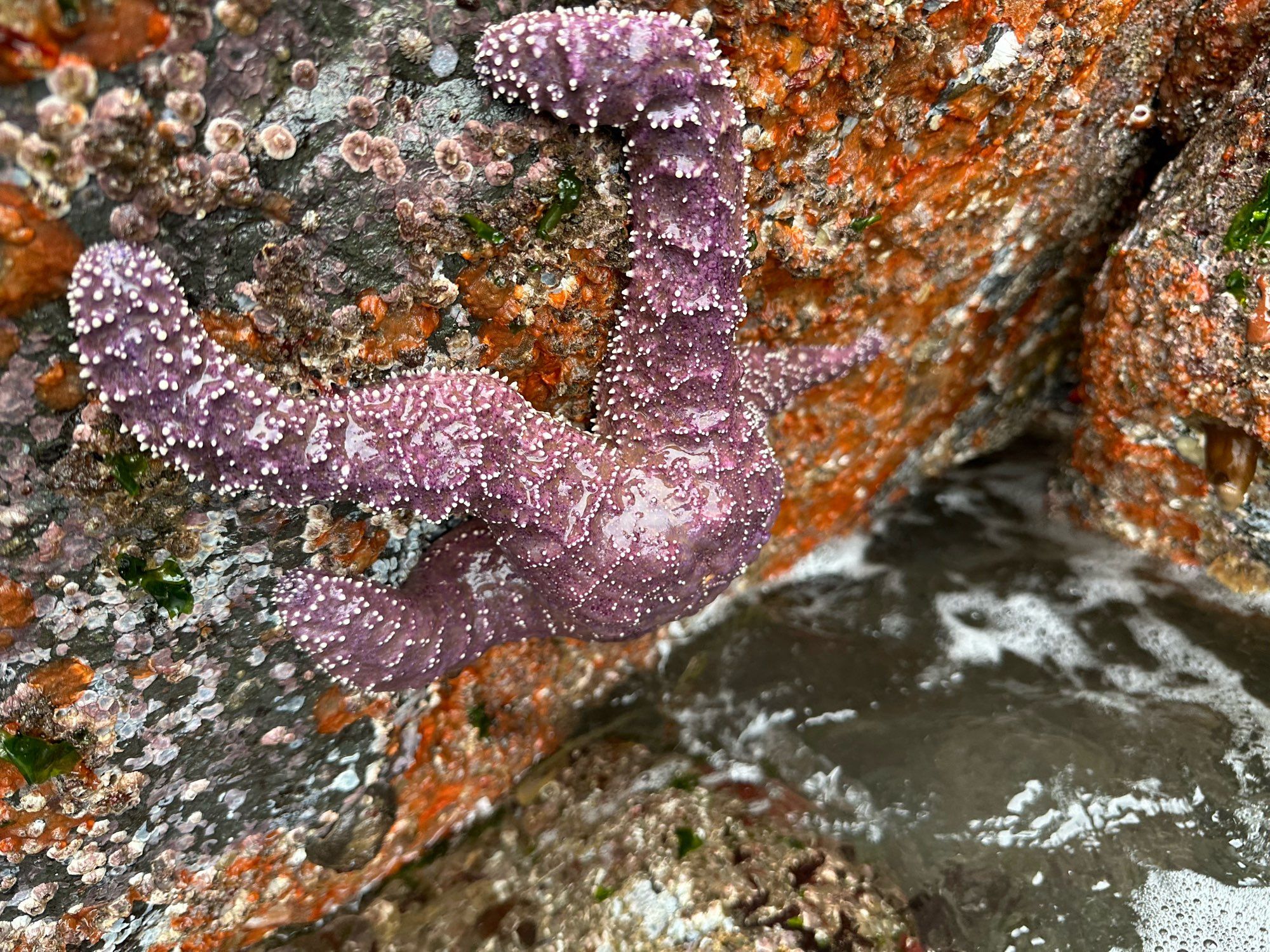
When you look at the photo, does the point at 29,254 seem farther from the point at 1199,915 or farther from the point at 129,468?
the point at 1199,915

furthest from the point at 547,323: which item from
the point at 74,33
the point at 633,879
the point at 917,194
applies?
the point at 633,879

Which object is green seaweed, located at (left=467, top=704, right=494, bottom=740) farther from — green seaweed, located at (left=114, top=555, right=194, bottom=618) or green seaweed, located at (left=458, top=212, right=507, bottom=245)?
green seaweed, located at (left=458, top=212, right=507, bottom=245)

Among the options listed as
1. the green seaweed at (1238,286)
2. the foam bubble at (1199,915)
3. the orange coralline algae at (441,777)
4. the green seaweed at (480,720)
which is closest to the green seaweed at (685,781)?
the orange coralline algae at (441,777)

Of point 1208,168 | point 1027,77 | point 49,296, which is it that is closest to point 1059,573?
point 1208,168

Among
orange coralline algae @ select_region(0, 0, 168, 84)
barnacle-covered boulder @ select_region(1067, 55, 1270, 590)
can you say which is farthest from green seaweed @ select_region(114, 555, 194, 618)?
barnacle-covered boulder @ select_region(1067, 55, 1270, 590)

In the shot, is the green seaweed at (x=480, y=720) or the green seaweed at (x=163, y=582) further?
the green seaweed at (x=480, y=720)

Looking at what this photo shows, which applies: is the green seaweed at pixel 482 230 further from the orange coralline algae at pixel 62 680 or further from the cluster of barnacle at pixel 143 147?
the orange coralline algae at pixel 62 680
